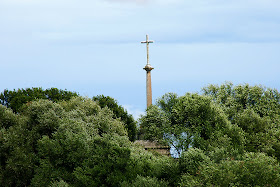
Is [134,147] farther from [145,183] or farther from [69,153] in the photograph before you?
[145,183]

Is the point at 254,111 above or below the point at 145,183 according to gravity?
above

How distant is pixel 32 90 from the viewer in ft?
168

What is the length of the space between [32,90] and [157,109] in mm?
19663

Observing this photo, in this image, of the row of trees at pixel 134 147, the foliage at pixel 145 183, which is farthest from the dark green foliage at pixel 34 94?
the foliage at pixel 145 183

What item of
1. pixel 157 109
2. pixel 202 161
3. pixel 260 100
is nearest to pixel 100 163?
pixel 202 161

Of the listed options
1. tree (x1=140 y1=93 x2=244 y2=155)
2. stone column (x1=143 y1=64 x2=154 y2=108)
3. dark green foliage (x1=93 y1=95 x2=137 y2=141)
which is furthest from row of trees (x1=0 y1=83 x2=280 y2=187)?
stone column (x1=143 y1=64 x2=154 y2=108)

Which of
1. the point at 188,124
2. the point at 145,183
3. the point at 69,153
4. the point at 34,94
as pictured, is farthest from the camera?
the point at 34,94

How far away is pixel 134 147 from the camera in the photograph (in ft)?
111

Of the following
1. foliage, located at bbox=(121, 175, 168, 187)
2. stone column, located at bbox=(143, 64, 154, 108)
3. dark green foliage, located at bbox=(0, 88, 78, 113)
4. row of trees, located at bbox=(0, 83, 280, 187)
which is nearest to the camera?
row of trees, located at bbox=(0, 83, 280, 187)

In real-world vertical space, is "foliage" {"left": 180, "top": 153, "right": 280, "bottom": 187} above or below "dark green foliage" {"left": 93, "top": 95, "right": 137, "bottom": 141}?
below

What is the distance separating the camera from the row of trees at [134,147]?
2359cm

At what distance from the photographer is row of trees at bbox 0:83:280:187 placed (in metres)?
23.6

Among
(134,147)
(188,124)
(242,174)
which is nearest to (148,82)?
(188,124)

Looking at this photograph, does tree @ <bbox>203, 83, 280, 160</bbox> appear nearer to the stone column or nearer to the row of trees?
the row of trees
